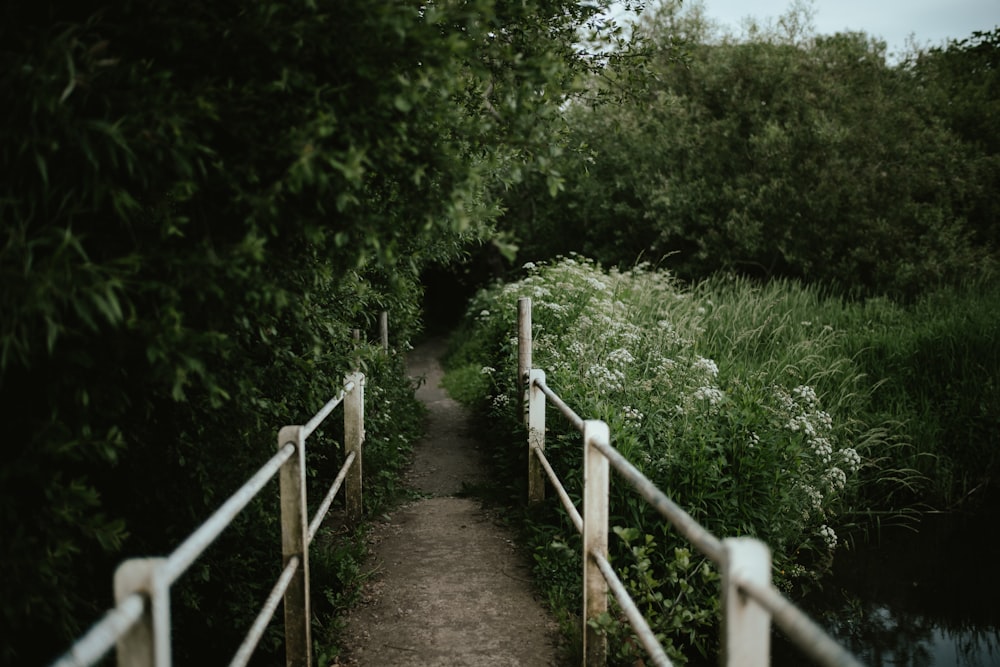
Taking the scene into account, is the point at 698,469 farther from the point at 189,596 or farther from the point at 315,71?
the point at 315,71

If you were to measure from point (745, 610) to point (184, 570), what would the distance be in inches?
72.9

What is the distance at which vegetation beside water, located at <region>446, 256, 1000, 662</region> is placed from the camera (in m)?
4.68

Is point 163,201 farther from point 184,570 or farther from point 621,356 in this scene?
point 621,356

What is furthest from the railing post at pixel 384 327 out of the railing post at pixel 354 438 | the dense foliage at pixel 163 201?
the dense foliage at pixel 163 201

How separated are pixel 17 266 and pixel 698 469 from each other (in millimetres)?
4105

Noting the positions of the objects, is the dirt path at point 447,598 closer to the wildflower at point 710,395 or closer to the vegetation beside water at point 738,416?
the vegetation beside water at point 738,416

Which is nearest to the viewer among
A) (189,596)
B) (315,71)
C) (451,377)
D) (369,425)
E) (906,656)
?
(315,71)

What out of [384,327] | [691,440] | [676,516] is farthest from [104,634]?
[384,327]

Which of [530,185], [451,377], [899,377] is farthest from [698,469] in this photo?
[530,185]

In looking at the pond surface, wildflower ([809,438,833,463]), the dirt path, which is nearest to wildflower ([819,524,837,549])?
the pond surface

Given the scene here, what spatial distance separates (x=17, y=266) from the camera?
1847 mm

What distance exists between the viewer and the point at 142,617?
5.40ft

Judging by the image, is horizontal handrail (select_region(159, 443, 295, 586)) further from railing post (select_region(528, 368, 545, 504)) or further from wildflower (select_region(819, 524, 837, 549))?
wildflower (select_region(819, 524, 837, 549))

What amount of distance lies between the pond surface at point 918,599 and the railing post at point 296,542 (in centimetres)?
361
